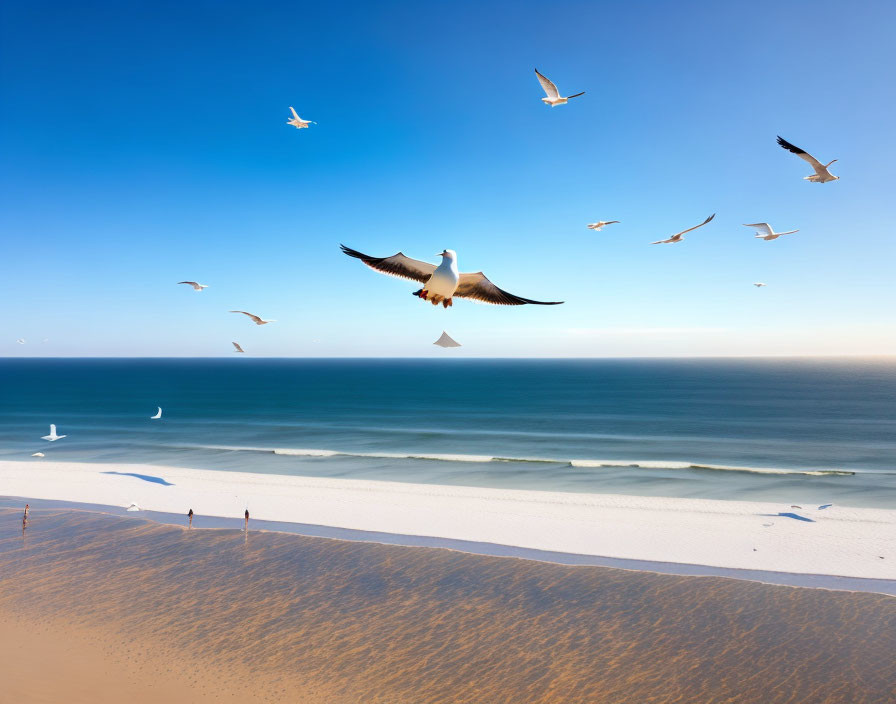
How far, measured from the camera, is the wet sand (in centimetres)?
1100

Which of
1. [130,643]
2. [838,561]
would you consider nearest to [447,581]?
[130,643]

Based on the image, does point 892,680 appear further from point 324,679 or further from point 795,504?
point 795,504

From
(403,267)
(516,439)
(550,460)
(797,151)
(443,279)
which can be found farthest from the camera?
(516,439)

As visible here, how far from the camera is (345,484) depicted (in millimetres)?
30781

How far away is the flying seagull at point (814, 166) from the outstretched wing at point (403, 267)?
32.4 ft

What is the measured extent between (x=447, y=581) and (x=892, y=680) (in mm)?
10595

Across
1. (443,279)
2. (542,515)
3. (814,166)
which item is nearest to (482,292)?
(443,279)

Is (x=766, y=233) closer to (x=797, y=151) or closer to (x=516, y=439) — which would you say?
(x=797, y=151)

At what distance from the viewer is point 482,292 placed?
934cm

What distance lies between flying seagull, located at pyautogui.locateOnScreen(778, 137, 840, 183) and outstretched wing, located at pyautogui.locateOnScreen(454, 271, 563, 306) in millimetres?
8766

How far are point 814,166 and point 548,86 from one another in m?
6.88

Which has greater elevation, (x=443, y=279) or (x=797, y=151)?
(x=797, y=151)

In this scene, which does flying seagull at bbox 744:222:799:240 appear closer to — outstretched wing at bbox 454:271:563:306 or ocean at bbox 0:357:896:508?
outstretched wing at bbox 454:271:563:306

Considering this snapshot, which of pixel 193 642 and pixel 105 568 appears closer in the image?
pixel 193 642
